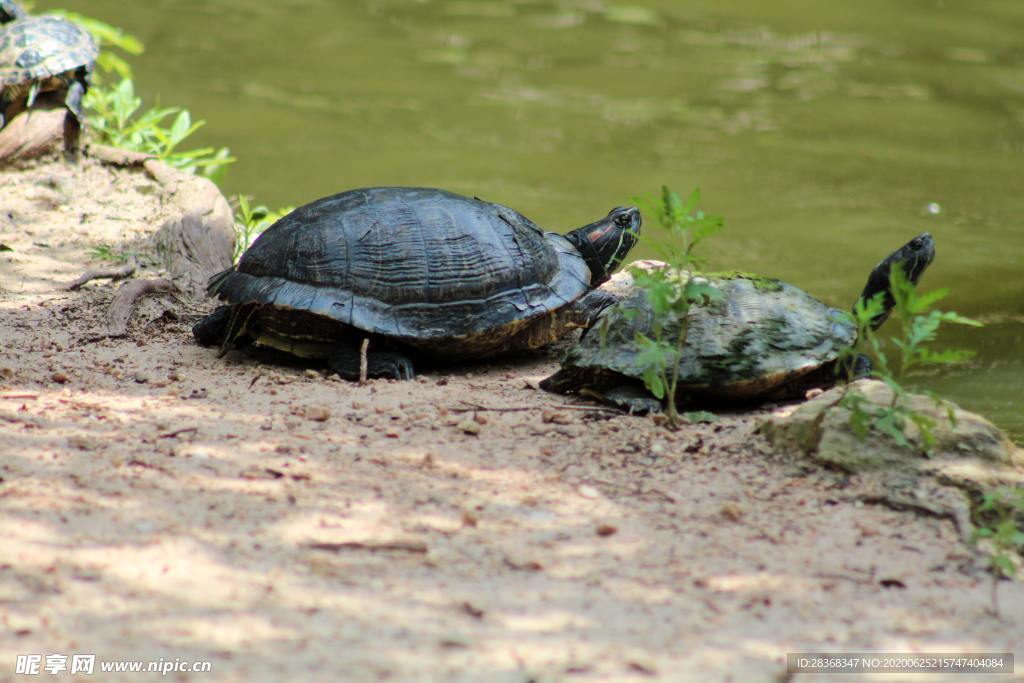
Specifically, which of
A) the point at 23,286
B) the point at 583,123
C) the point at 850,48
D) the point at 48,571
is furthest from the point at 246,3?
the point at 48,571

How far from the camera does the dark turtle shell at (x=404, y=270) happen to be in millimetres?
4414

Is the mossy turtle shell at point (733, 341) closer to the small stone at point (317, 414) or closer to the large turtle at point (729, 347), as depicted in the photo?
the large turtle at point (729, 347)

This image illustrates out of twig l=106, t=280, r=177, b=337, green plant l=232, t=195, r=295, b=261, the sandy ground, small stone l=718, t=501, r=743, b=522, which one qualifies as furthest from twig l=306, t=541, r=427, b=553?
green plant l=232, t=195, r=295, b=261

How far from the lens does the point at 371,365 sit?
4465 mm

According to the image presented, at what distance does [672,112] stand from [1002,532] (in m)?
9.46

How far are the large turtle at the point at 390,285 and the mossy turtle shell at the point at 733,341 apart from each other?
1.60 ft

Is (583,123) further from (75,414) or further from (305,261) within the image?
(75,414)

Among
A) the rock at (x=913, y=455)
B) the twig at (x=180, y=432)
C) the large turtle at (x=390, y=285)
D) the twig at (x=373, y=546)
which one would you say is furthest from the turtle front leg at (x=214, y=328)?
the rock at (x=913, y=455)

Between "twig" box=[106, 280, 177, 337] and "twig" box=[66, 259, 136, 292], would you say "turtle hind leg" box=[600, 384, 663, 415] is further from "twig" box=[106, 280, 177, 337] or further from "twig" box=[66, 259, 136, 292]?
"twig" box=[66, 259, 136, 292]

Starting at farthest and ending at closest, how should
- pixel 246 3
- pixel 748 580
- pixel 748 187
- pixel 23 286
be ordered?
pixel 246 3 → pixel 748 187 → pixel 23 286 → pixel 748 580

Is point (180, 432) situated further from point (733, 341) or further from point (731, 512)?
point (733, 341)

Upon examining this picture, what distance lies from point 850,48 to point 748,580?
12512mm

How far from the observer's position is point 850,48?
13.9 meters

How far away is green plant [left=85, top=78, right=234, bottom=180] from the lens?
7.32 metres
